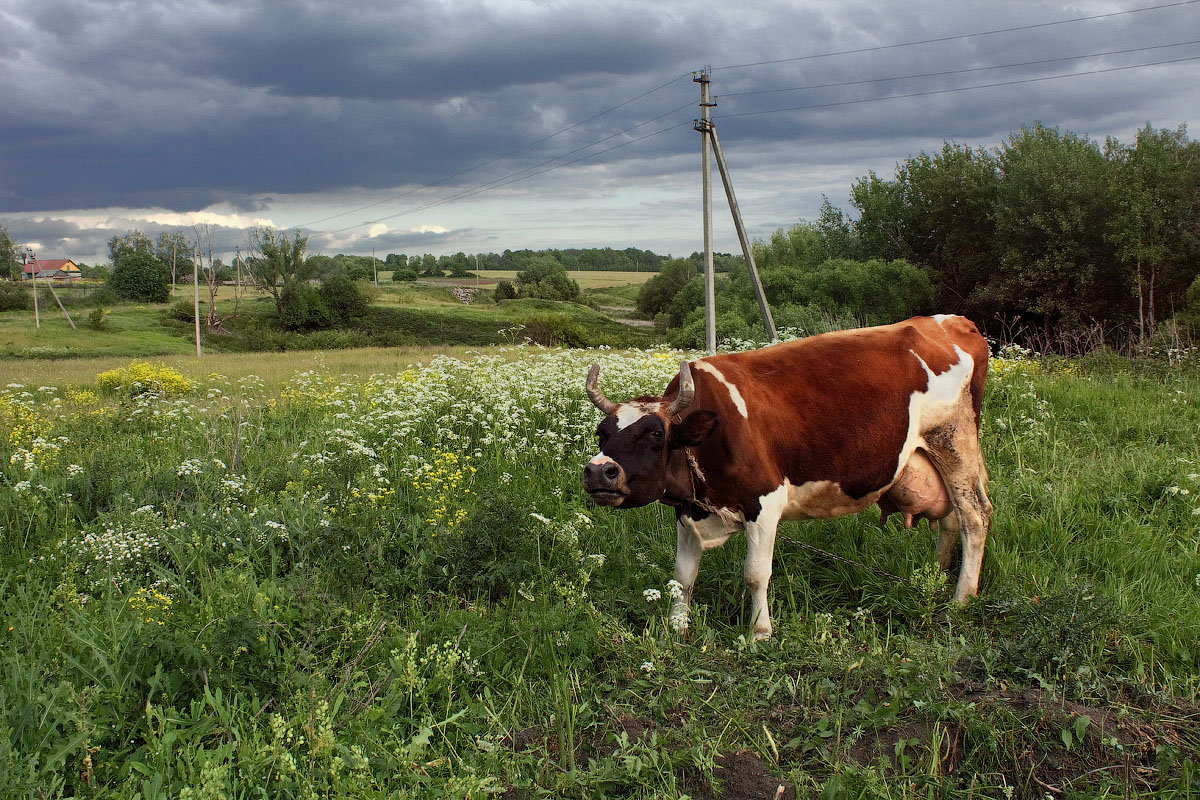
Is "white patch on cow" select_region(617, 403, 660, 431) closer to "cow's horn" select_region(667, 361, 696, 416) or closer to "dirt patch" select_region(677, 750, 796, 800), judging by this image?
"cow's horn" select_region(667, 361, 696, 416)

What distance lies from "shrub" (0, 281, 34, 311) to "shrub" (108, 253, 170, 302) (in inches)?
292

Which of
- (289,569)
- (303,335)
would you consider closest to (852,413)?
(289,569)

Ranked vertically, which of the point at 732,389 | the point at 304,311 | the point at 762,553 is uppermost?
the point at 304,311

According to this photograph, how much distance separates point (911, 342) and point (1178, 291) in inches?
1366

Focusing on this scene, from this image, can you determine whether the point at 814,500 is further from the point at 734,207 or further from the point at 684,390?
the point at 734,207

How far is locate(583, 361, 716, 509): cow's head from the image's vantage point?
13.9 feet

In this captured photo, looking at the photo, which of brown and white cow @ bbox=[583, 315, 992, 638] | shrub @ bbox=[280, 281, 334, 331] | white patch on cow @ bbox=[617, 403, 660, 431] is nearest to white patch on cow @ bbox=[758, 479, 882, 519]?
brown and white cow @ bbox=[583, 315, 992, 638]

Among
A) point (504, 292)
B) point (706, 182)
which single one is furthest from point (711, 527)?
point (504, 292)

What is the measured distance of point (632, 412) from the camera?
4.38 metres

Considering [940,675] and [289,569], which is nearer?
[940,675]

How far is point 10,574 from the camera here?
16.6ft

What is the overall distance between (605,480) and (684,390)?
67 centimetres

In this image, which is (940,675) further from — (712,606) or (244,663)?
(244,663)

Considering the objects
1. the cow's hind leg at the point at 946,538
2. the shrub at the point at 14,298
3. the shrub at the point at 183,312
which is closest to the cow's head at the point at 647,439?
the cow's hind leg at the point at 946,538
